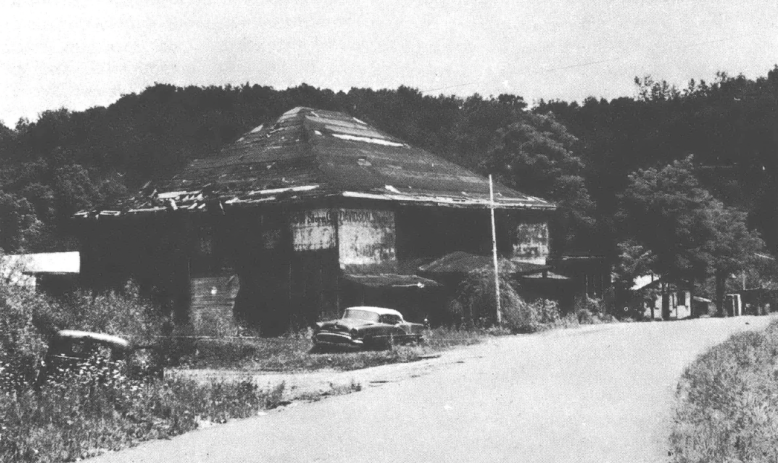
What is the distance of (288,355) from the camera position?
2122cm

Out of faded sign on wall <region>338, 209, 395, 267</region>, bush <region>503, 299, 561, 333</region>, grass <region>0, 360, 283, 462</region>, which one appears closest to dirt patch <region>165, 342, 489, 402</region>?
grass <region>0, 360, 283, 462</region>

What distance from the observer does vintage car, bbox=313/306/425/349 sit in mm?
21828

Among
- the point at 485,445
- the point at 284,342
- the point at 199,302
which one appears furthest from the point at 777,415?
A: the point at 199,302

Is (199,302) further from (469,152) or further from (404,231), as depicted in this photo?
(469,152)

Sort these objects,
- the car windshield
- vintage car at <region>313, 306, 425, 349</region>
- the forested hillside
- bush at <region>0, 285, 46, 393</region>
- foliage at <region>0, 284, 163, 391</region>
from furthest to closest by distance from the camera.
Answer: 1. the forested hillside
2. the car windshield
3. vintage car at <region>313, 306, 425, 349</region>
4. foliage at <region>0, 284, 163, 391</region>
5. bush at <region>0, 285, 46, 393</region>

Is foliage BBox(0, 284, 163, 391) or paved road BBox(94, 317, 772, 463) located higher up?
foliage BBox(0, 284, 163, 391)

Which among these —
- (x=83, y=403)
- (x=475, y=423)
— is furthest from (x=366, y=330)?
(x=475, y=423)

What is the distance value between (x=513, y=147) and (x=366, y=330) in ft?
115

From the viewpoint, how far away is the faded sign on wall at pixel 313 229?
2859 centimetres

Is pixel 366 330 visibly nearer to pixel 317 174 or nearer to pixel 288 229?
pixel 288 229

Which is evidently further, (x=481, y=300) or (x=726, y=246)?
(x=726, y=246)

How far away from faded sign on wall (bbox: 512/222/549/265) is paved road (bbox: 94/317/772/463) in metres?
22.4

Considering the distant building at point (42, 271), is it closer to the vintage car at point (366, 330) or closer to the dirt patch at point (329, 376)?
the dirt patch at point (329, 376)

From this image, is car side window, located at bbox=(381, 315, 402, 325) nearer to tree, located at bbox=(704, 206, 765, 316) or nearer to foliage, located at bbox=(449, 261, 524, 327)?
foliage, located at bbox=(449, 261, 524, 327)
